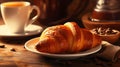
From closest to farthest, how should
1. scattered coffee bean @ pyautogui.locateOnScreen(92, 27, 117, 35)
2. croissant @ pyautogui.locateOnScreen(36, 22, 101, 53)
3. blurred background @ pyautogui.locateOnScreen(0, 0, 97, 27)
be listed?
croissant @ pyautogui.locateOnScreen(36, 22, 101, 53) → scattered coffee bean @ pyautogui.locateOnScreen(92, 27, 117, 35) → blurred background @ pyautogui.locateOnScreen(0, 0, 97, 27)

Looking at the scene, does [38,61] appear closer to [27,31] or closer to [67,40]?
[67,40]

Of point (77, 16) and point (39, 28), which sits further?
point (77, 16)

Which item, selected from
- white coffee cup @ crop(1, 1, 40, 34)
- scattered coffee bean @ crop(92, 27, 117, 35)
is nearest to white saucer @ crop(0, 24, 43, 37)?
white coffee cup @ crop(1, 1, 40, 34)

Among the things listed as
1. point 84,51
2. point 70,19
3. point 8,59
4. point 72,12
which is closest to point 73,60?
point 84,51

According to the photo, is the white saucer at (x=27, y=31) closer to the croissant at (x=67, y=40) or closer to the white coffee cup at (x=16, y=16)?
the white coffee cup at (x=16, y=16)

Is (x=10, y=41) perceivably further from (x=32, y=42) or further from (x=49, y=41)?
(x=49, y=41)

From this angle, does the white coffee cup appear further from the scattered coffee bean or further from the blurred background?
the scattered coffee bean

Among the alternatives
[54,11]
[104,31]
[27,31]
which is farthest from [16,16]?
[104,31]

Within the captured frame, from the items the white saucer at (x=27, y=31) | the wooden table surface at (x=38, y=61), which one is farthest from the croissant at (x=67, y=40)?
the white saucer at (x=27, y=31)
